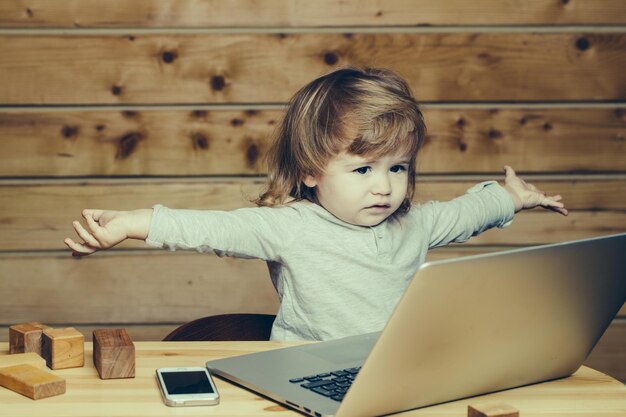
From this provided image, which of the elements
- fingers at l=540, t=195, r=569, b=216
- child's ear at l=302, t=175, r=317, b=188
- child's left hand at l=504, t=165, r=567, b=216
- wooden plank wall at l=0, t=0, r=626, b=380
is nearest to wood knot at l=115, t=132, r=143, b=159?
wooden plank wall at l=0, t=0, r=626, b=380

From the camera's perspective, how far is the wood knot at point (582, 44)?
8.58 ft

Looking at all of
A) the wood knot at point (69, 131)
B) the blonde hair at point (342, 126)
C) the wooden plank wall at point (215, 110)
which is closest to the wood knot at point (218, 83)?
the wooden plank wall at point (215, 110)

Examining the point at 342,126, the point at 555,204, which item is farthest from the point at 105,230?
the point at 555,204

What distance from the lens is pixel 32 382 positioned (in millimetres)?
1018

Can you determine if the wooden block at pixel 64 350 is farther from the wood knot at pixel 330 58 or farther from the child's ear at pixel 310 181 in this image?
the wood knot at pixel 330 58

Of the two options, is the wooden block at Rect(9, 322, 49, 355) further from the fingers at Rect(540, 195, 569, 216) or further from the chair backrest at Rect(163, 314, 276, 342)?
the fingers at Rect(540, 195, 569, 216)

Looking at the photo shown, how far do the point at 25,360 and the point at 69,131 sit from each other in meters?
1.48

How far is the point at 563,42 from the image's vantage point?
103 inches

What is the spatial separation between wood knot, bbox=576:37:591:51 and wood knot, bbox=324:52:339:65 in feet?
A: 2.33

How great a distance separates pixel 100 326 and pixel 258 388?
5.43 feet

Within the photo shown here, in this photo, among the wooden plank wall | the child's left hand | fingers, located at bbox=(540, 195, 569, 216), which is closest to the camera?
fingers, located at bbox=(540, 195, 569, 216)

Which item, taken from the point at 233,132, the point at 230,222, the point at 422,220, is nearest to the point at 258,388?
the point at 230,222

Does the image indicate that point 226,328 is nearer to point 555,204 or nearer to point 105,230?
point 105,230

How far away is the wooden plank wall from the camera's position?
250cm
